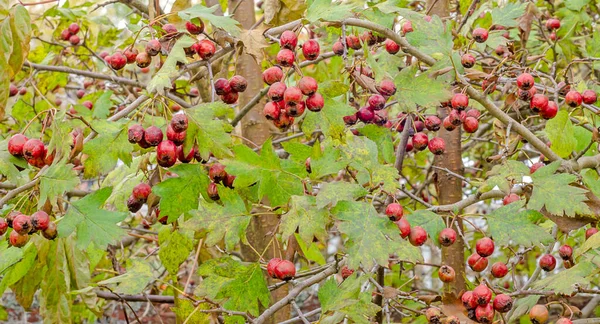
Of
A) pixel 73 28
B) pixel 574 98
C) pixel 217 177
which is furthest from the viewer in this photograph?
pixel 73 28

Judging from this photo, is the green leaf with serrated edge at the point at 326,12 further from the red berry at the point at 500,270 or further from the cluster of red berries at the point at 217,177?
the red berry at the point at 500,270

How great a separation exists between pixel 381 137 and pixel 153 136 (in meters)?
0.89

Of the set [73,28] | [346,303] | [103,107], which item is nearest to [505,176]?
[346,303]

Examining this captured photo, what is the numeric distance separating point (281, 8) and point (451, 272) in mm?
1199

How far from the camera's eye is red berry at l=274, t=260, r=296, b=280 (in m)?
1.99

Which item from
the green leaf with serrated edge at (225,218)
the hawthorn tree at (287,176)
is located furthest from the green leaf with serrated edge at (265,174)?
the green leaf with serrated edge at (225,218)

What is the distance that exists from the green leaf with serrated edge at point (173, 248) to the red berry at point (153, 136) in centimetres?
65

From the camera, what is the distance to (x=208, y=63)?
2051mm

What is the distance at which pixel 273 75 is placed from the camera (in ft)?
6.57

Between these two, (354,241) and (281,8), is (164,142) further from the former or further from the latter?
(281,8)

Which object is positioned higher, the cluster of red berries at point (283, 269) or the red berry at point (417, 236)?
the red berry at point (417, 236)

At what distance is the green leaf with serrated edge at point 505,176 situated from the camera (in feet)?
6.76

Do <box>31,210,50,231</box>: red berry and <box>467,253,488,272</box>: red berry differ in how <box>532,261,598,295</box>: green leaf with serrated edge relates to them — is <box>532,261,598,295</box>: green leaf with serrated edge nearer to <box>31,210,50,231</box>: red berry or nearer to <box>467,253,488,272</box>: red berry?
<box>467,253,488,272</box>: red berry

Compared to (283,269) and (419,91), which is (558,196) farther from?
(283,269)
